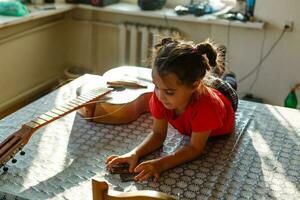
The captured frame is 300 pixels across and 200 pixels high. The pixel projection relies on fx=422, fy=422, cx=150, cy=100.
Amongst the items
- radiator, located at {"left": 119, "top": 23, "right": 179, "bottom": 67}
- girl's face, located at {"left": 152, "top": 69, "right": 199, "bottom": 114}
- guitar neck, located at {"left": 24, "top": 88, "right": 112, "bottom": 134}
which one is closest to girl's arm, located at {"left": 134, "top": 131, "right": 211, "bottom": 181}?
girl's face, located at {"left": 152, "top": 69, "right": 199, "bottom": 114}

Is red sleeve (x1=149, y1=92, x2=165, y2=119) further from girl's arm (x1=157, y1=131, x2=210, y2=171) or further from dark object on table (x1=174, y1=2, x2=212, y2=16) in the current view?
dark object on table (x1=174, y1=2, x2=212, y2=16)

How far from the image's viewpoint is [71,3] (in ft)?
10.3

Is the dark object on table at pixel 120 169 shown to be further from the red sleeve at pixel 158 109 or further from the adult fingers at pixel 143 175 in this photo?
the red sleeve at pixel 158 109

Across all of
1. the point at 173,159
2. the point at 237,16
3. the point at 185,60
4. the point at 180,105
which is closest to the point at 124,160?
the point at 173,159

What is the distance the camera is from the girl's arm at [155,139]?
1.40 metres

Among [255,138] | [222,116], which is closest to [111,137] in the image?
[222,116]

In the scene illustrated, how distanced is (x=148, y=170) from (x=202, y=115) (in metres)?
0.26

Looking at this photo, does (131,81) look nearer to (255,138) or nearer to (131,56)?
(255,138)

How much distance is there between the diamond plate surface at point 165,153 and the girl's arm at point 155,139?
0.08 ft

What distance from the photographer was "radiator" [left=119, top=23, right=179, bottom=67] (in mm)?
3004

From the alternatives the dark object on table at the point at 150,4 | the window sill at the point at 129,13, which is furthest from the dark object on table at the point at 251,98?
the dark object on table at the point at 150,4

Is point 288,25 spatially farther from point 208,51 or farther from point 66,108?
point 66,108

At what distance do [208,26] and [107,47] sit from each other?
852mm

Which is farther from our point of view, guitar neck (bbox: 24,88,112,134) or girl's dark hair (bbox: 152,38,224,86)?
guitar neck (bbox: 24,88,112,134)
